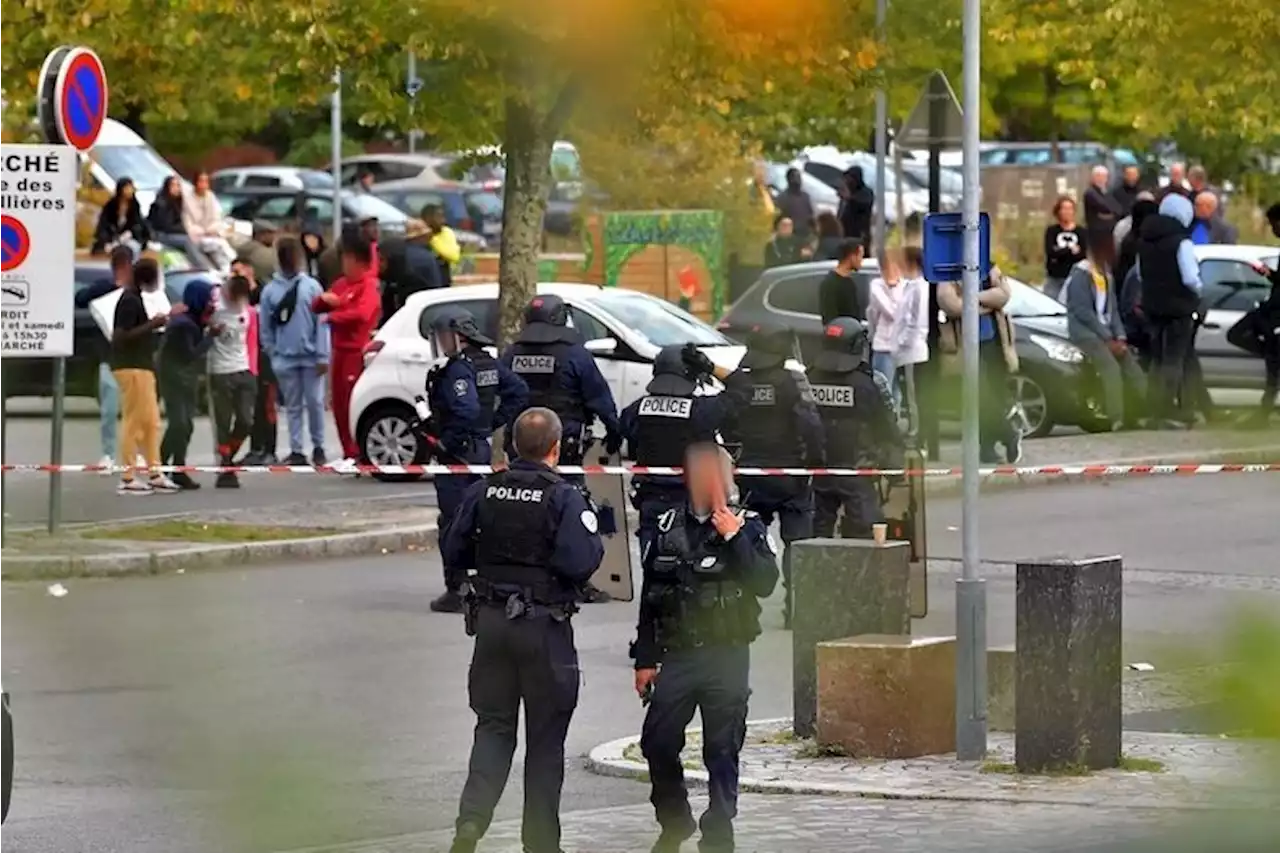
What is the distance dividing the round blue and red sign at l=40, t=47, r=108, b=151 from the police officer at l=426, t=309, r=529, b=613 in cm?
352

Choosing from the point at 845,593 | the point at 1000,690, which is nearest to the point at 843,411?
the point at 1000,690

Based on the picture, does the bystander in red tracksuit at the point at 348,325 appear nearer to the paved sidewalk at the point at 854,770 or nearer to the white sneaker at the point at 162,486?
the white sneaker at the point at 162,486

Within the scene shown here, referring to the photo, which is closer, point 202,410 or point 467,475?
point 467,475

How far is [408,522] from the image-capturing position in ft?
58.4

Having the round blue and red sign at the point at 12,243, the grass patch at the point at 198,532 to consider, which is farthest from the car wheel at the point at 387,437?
the round blue and red sign at the point at 12,243

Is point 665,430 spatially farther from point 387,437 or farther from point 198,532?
point 387,437

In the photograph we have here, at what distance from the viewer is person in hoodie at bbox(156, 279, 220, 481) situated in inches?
784

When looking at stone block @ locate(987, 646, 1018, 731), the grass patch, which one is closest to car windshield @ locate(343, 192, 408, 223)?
the grass patch

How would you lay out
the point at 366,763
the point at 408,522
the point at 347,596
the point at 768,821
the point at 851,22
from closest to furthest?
the point at 851,22
the point at 366,763
the point at 768,821
the point at 347,596
the point at 408,522

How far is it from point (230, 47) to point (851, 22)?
16.9 metres

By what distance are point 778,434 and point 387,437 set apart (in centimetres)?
814

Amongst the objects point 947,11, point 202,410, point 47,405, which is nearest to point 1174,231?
point 202,410

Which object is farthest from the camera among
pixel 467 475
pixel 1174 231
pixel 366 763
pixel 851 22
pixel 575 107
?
pixel 1174 231

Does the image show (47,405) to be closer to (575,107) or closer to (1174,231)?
(1174,231)
